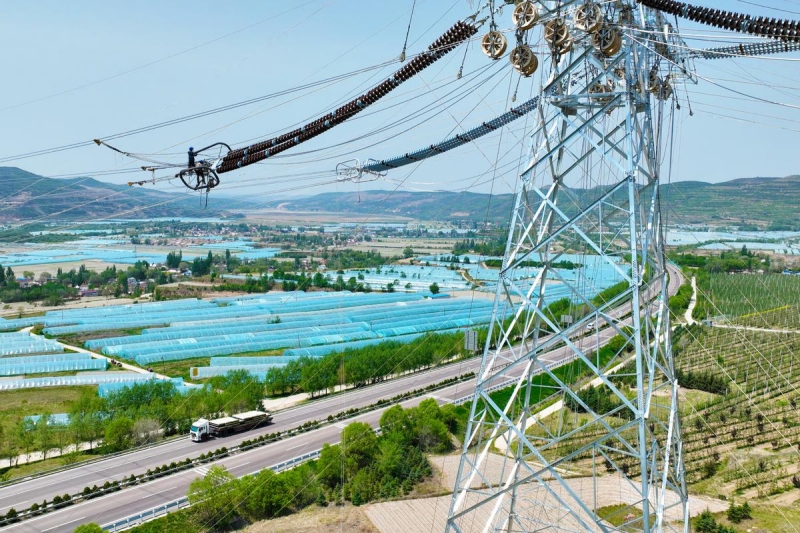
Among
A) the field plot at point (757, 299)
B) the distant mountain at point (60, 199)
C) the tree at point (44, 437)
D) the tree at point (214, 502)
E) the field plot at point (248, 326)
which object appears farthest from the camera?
the distant mountain at point (60, 199)

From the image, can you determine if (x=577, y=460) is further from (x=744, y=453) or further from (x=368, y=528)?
(x=368, y=528)

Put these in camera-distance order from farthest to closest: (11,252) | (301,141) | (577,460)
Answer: (11,252) → (577,460) → (301,141)

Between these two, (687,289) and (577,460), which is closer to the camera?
(577,460)

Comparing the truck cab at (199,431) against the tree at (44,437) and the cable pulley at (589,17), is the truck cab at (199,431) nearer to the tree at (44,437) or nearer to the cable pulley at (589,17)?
the tree at (44,437)

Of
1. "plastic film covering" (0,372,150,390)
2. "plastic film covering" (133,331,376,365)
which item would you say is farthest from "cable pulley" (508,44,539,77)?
"plastic film covering" (133,331,376,365)

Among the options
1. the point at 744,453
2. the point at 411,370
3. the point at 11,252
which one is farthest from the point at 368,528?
the point at 11,252

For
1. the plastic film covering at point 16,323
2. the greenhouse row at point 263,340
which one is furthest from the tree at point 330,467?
the plastic film covering at point 16,323

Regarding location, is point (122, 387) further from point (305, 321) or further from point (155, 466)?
point (305, 321)
